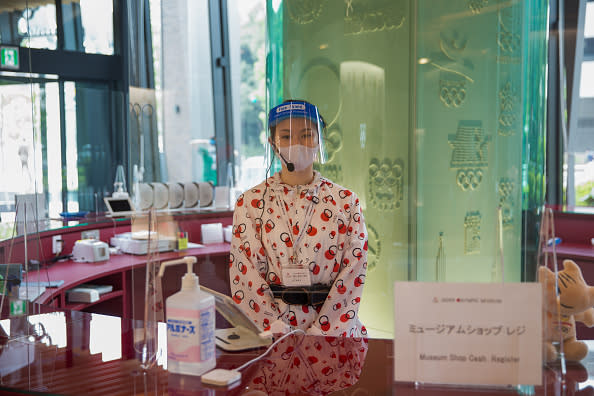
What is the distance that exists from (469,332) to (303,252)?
1.09 meters

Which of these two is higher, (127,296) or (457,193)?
(457,193)

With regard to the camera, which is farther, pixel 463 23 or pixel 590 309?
pixel 463 23

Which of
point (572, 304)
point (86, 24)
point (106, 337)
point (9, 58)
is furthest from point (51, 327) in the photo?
point (86, 24)

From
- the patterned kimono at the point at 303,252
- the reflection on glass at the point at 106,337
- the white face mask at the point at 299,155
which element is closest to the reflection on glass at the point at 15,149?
the reflection on glass at the point at 106,337

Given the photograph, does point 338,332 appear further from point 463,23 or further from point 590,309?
point 463,23

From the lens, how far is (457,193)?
198 centimetres

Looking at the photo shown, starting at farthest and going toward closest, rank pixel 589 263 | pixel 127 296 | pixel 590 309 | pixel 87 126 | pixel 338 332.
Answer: pixel 87 126
pixel 127 296
pixel 589 263
pixel 338 332
pixel 590 309

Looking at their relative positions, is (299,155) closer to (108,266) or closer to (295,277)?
(295,277)

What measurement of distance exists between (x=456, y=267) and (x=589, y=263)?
168cm

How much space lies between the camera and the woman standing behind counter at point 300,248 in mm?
2104

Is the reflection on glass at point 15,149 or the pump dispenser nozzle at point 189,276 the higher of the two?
the reflection on glass at point 15,149

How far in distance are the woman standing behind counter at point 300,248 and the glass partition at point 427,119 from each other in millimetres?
182

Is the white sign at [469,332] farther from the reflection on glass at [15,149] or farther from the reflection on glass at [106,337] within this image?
the reflection on glass at [15,149]

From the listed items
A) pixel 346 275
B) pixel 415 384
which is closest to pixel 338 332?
pixel 346 275
